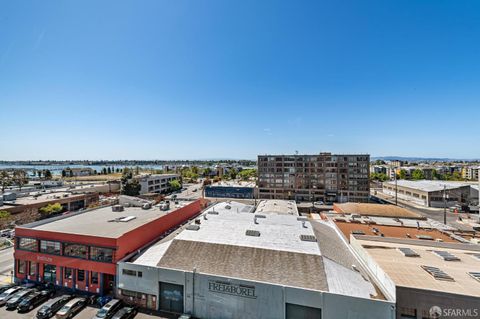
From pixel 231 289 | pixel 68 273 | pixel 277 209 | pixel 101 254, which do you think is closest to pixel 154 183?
pixel 277 209

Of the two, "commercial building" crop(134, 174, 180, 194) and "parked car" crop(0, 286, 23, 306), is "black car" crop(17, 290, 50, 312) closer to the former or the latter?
"parked car" crop(0, 286, 23, 306)

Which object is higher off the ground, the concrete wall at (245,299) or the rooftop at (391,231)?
the rooftop at (391,231)

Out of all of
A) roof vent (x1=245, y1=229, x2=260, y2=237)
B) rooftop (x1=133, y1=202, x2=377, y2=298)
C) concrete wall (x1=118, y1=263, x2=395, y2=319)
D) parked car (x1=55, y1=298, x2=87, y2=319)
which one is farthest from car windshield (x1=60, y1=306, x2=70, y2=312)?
roof vent (x1=245, y1=229, x2=260, y2=237)

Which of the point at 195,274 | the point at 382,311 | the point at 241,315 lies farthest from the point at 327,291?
the point at 195,274

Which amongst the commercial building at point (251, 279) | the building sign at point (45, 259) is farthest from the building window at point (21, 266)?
the commercial building at point (251, 279)

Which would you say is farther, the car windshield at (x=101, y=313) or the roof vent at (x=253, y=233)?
the roof vent at (x=253, y=233)

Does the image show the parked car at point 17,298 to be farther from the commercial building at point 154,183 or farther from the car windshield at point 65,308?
the commercial building at point 154,183
